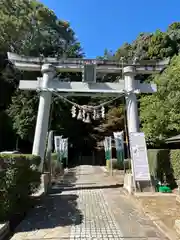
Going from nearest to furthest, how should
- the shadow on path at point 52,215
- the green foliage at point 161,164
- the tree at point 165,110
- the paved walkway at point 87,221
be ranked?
1. the paved walkway at point 87,221
2. the shadow on path at point 52,215
3. the green foliage at point 161,164
4. the tree at point 165,110

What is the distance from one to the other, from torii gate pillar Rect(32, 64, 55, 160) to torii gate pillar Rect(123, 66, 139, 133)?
2.95 m

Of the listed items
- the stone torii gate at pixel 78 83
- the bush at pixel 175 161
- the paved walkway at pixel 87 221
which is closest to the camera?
the paved walkway at pixel 87 221

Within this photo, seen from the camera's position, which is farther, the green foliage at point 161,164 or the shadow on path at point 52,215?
the green foliage at point 161,164

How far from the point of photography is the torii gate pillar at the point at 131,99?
8.64m

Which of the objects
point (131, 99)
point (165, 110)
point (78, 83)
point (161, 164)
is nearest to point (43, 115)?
point (78, 83)

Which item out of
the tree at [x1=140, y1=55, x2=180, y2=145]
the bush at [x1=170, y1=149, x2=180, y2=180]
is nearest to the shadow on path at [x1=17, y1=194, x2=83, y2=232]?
the bush at [x1=170, y1=149, x2=180, y2=180]

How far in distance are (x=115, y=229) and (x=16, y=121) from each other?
20.2 meters

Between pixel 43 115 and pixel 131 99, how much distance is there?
3477 millimetres

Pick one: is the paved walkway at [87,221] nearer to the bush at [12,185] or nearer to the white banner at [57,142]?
the bush at [12,185]

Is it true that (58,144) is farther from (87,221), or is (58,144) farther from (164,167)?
(87,221)

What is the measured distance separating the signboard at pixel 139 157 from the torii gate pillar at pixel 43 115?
325 centimetres

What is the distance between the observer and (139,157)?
7.76 meters

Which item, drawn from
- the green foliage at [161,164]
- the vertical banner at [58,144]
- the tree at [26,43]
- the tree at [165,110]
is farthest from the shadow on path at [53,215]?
the tree at [26,43]

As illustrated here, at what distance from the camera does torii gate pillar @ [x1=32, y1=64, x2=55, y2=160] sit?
8.36 metres
